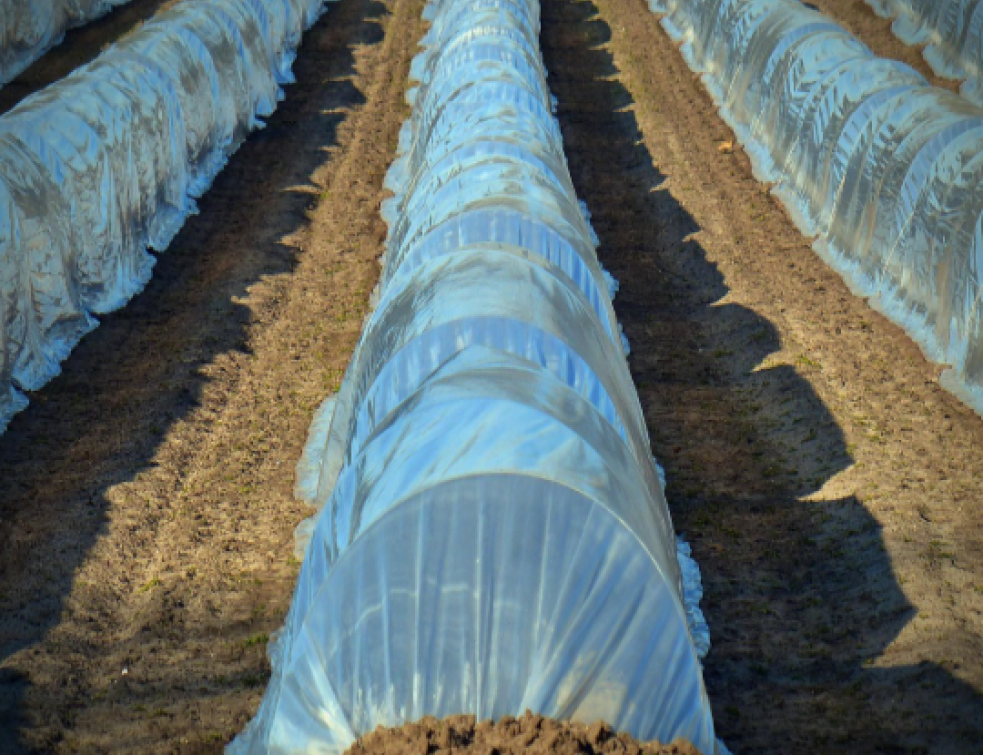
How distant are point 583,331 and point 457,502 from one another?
103 inches

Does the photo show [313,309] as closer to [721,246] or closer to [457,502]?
[721,246]

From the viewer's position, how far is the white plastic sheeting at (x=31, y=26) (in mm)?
19781

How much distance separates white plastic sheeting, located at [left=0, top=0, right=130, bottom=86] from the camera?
19781 millimetres

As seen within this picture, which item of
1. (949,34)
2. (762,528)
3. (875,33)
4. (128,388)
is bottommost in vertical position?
(128,388)

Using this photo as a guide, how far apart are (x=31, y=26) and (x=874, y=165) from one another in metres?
16.3

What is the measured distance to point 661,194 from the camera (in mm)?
14930

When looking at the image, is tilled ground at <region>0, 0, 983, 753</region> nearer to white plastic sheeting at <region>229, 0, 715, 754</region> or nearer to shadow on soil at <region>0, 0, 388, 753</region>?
shadow on soil at <region>0, 0, 388, 753</region>

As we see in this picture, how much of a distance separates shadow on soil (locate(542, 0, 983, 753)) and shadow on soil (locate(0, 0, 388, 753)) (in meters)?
3.49

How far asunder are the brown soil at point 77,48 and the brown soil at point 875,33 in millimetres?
13801

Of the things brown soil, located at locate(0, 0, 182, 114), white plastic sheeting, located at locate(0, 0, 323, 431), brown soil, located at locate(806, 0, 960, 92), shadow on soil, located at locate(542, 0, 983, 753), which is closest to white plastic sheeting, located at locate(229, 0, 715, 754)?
shadow on soil, located at locate(542, 0, 983, 753)

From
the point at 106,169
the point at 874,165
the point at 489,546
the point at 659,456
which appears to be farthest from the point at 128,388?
the point at 874,165

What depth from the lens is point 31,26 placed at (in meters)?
20.7

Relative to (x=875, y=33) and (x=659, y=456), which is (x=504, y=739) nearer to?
(x=659, y=456)

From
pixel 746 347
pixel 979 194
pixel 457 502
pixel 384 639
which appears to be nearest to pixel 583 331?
pixel 457 502
